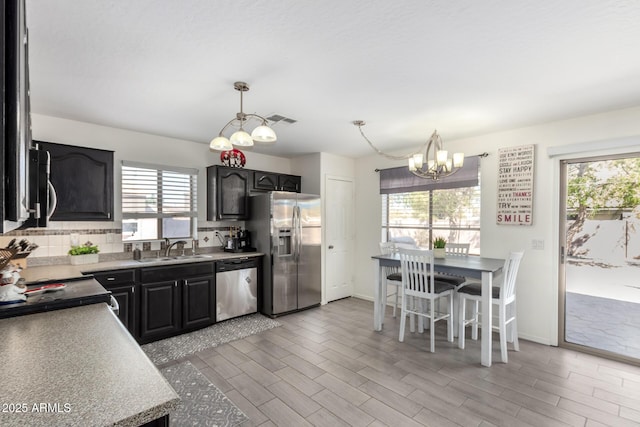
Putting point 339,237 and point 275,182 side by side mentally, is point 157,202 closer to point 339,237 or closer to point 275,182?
point 275,182

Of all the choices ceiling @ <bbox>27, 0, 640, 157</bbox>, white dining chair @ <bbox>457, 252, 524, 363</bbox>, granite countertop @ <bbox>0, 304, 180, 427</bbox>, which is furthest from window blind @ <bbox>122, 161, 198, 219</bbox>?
white dining chair @ <bbox>457, 252, 524, 363</bbox>

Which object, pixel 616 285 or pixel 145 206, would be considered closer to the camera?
pixel 616 285

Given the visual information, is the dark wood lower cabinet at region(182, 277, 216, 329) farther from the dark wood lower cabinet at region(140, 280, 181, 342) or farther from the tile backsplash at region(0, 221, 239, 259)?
the tile backsplash at region(0, 221, 239, 259)

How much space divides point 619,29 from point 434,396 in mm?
2727

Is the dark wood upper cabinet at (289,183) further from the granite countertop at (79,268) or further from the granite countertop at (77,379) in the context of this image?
the granite countertop at (77,379)

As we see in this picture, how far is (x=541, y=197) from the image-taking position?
358 cm

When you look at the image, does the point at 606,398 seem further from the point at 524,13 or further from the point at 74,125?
the point at 74,125

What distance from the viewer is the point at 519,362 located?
3.06 metres

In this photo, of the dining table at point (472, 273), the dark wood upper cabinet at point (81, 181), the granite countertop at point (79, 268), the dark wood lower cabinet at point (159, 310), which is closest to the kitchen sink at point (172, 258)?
the granite countertop at point (79, 268)

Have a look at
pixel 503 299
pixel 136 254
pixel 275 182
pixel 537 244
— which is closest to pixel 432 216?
pixel 537 244

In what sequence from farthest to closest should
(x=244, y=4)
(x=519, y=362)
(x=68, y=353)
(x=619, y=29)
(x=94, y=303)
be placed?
(x=519, y=362)
(x=94, y=303)
(x=619, y=29)
(x=244, y=4)
(x=68, y=353)

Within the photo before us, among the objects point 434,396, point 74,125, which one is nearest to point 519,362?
point 434,396

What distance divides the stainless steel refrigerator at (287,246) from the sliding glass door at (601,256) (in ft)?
10.2

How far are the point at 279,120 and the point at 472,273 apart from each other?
2.57m
